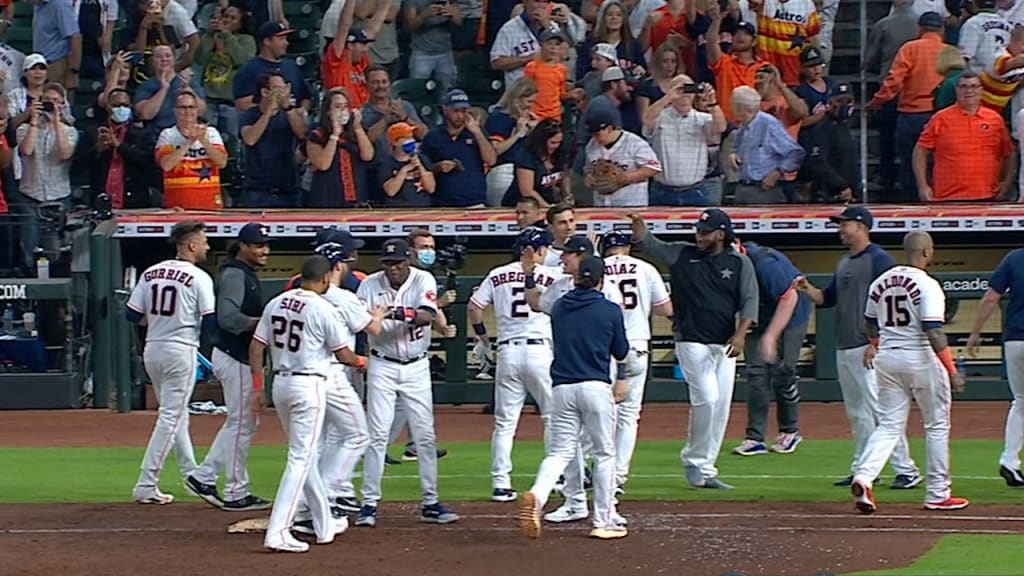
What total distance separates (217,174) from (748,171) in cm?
514

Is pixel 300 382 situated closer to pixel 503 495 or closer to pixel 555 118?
pixel 503 495

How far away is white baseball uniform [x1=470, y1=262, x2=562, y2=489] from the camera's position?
12.0m

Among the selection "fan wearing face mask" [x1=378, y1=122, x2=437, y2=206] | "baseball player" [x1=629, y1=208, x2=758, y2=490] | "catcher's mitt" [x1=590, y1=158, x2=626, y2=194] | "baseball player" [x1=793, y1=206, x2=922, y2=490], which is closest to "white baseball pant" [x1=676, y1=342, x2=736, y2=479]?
"baseball player" [x1=629, y1=208, x2=758, y2=490]

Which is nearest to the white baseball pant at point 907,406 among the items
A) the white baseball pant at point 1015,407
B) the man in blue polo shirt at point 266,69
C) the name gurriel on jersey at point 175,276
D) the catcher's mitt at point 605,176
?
the white baseball pant at point 1015,407

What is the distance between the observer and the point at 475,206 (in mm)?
17703

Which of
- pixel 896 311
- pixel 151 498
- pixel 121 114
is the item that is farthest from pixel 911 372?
pixel 121 114

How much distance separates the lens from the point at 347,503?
451 inches

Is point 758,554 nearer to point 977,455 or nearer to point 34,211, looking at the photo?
point 977,455

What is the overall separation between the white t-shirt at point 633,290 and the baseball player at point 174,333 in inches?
108

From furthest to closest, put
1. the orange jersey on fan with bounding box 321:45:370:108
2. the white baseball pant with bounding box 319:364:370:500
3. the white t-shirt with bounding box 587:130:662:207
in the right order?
the orange jersey on fan with bounding box 321:45:370:108 → the white t-shirt with bounding box 587:130:662:207 → the white baseball pant with bounding box 319:364:370:500

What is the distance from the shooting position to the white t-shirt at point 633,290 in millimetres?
12047

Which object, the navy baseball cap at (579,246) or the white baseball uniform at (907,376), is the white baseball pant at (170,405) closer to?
the navy baseball cap at (579,246)

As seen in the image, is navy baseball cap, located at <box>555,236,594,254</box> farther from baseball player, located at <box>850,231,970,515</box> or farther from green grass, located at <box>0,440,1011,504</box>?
green grass, located at <box>0,440,1011,504</box>

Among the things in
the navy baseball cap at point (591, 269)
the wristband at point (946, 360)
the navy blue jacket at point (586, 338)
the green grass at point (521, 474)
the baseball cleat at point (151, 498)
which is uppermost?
the navy baseball cap at point (591, 269)
